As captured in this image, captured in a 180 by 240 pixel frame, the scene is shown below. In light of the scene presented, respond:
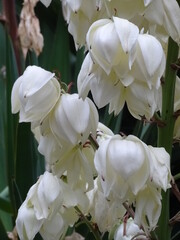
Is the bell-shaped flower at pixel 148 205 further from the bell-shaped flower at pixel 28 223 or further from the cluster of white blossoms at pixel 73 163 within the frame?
the bell-shaped flower at pixel 28 223

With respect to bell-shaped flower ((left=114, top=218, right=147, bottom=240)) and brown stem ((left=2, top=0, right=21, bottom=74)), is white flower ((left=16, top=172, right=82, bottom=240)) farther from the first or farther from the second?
brown stem ((left=2, top=0, right=21, bottom=74))

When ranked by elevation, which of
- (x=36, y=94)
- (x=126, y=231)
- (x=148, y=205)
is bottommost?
(x=126, y=231)

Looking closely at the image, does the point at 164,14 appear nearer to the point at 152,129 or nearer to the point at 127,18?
the point at 127,18

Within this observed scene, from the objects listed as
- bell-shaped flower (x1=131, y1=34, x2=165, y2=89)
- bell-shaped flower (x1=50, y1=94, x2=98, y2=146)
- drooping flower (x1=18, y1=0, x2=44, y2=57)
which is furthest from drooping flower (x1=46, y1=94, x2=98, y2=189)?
drooping flower (x1=18, y1=0, x2=44, y2=57)

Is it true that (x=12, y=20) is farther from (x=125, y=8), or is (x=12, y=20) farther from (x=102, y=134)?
(x=125, y=8)

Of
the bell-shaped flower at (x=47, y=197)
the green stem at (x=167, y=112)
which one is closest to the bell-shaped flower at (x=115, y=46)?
the green stem at (x=167, y=112)

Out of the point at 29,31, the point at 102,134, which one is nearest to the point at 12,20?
the point at 29,31

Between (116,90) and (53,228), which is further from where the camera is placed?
(53,228)
